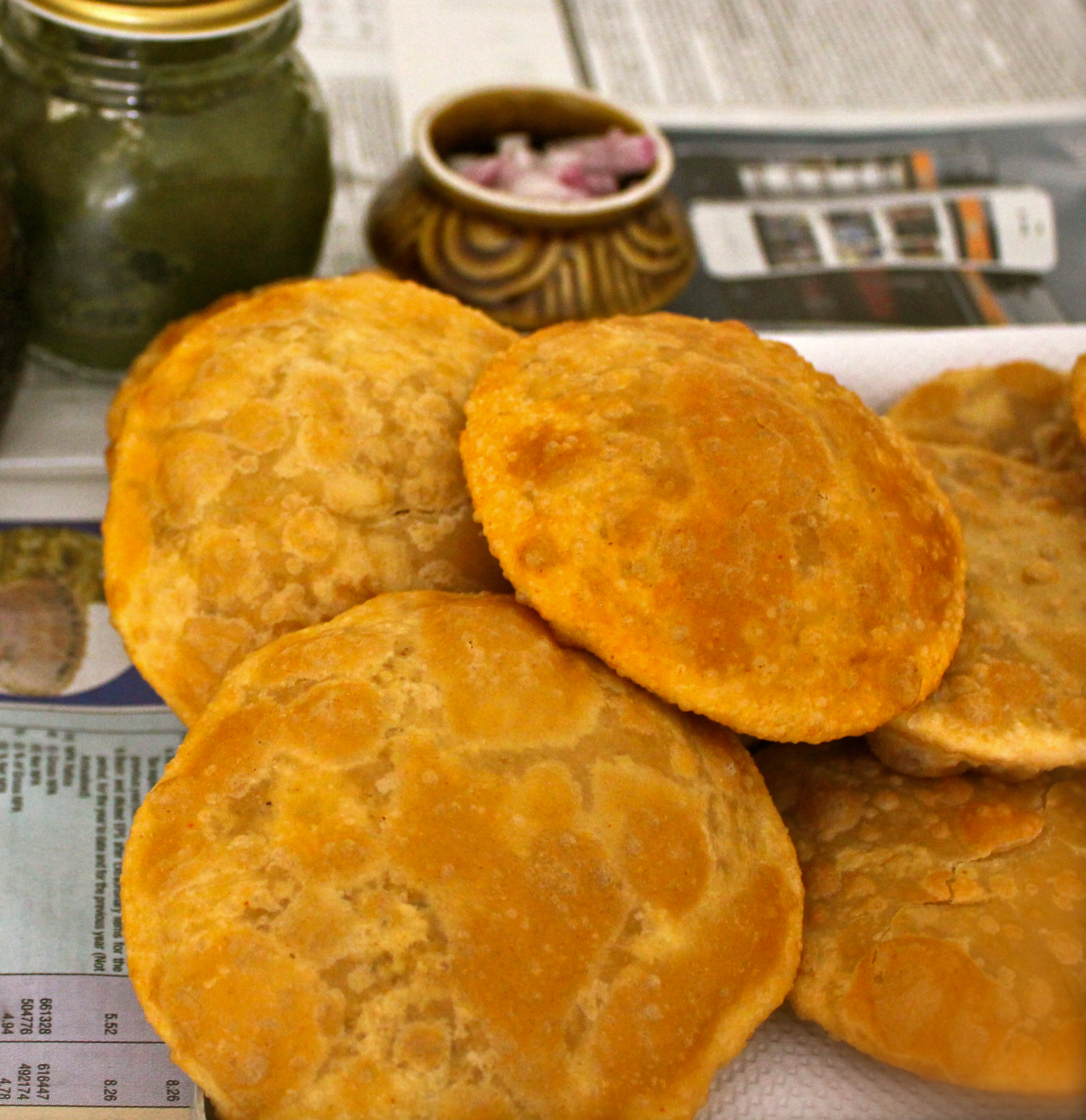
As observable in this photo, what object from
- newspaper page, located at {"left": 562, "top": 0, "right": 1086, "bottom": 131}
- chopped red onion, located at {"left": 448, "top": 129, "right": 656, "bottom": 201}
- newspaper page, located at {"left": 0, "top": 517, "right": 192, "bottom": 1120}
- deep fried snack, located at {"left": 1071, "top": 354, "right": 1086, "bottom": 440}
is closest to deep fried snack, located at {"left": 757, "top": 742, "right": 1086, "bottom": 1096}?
deep fried snack, located at {"left": 1071, "top": 354, "right": 1086, "bottom": 440}

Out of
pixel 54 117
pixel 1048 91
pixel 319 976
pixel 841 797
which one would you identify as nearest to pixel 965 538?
pixel 841 797

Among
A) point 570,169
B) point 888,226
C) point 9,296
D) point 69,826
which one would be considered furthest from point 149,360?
point 888,226

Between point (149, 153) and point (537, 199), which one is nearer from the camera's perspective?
point (149, 153)

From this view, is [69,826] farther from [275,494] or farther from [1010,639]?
[1010,639]

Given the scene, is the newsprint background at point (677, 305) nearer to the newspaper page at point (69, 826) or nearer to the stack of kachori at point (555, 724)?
the newspaper page at point (69, 826)

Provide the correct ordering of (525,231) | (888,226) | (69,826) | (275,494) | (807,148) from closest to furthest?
(275,494)
(69,826)
(525,231)
(888,226)
(807,148)

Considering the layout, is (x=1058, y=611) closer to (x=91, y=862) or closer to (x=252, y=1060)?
(x=252, y=1060)

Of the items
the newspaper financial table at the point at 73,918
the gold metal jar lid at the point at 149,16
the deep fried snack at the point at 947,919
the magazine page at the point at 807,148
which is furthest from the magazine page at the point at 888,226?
the newspaper financial table at the point at 73,918
